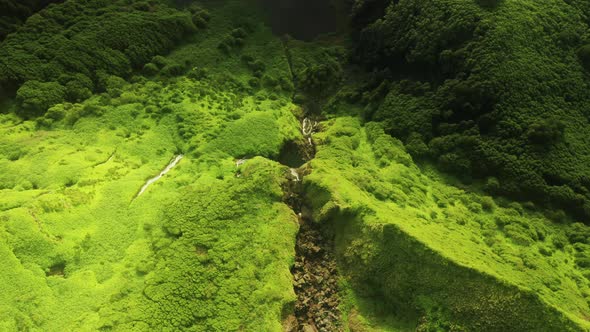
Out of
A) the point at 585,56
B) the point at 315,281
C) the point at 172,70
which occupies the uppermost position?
the point at 585,56

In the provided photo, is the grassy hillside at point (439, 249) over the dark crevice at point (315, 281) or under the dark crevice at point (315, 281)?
over

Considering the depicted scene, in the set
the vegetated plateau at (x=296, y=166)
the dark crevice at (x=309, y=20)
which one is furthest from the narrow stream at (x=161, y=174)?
the dark crevice at (x=309, y=20)

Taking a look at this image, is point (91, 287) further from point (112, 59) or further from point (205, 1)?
point (205, 1)

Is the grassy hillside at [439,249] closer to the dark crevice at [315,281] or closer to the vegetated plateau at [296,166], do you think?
the vegetated plateau at [296,166]

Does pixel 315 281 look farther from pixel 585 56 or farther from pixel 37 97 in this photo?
pixel 585 56

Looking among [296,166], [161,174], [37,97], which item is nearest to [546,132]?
[296,166]

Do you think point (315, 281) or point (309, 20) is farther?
point (309, 20)
